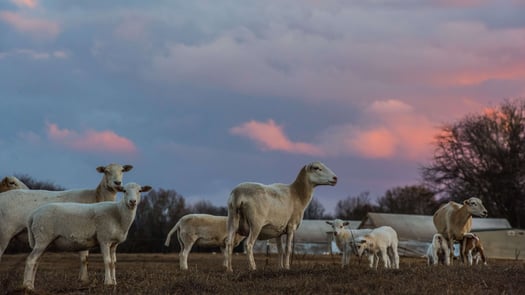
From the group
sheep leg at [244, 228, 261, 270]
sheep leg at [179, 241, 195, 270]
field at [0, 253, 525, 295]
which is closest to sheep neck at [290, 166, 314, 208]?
sheep leg at [244, 228, 261, 270]

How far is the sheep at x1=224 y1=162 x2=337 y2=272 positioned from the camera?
16.6 metres

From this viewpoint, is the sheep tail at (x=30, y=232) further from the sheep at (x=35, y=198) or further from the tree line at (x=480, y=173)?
the tree line at (x=480, y=173)

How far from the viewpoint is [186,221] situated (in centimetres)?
2333

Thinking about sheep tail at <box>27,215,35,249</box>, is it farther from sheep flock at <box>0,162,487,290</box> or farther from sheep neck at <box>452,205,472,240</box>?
sheep neck at <box>452,205,472,240</box>

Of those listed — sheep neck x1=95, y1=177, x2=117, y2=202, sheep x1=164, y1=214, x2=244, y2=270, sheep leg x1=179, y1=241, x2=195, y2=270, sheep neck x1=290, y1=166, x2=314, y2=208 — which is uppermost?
sheep neck x1=290, y1=166, x2=314, y2=208

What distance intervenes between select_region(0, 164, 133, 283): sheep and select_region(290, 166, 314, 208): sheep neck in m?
4.61

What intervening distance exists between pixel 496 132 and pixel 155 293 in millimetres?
72278

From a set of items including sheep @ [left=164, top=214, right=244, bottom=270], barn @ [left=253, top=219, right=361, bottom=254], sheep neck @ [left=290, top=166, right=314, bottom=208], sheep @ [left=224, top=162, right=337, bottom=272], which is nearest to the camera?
sheep @ [left=224, top=162, right=337, bottom=272]

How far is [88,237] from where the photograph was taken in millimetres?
13070

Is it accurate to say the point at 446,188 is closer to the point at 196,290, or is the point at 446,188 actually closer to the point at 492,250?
the point at 492,250

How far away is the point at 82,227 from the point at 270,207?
5342mm

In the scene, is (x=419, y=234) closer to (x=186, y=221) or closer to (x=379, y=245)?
(x=379, y=245)

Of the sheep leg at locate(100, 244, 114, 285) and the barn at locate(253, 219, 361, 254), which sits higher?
the barn at locate(253, 219, 361, 254)

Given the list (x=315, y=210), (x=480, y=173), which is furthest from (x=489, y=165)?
(x=315, y=210)
